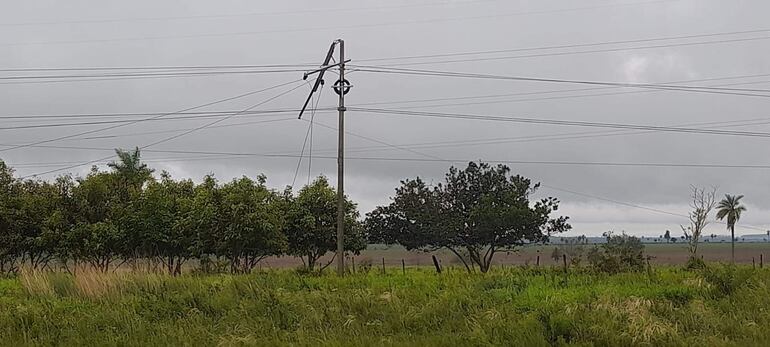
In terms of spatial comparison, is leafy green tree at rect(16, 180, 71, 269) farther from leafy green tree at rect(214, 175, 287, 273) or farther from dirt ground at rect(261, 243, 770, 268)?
dirt ground at rect(261, 243, 770, 268)

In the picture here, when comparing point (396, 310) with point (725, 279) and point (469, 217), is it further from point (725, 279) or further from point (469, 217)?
point (469, 217)

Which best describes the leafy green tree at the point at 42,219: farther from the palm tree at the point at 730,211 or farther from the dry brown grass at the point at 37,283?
the palm tree at the point at 730,211

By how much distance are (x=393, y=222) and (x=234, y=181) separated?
2081 cm

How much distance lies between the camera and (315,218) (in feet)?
122

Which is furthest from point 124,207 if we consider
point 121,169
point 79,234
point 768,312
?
point 768,312

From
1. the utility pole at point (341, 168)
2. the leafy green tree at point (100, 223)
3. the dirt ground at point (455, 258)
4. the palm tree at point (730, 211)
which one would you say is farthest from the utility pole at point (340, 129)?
the palm tree at point (730, 211)

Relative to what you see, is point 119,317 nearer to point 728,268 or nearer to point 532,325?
point 532,325

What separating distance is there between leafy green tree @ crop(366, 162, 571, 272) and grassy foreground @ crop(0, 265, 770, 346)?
2791 cm

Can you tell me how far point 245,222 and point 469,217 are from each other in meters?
21.9

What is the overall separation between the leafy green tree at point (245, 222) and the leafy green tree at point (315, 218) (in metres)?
2.74

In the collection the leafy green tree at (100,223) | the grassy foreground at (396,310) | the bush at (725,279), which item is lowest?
the grassy foreground at (396,310)

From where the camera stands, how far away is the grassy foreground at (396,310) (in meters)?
→ 14.2

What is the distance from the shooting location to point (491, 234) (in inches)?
Result: 1944

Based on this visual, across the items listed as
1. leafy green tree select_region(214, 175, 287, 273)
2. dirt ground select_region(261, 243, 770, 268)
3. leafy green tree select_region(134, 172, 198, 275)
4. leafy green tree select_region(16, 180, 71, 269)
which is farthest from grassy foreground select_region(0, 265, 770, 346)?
leafy green tree select_region(16, 180, 71, 269)
